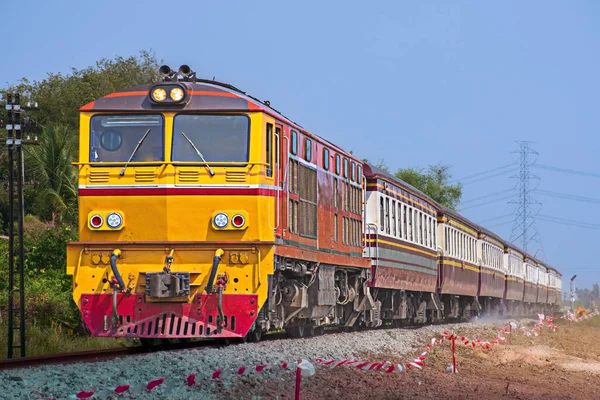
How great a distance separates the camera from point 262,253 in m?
12.5

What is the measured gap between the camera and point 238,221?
12.7 m

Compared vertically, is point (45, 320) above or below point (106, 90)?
below

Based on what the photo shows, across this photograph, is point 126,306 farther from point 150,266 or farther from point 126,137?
point 126,137

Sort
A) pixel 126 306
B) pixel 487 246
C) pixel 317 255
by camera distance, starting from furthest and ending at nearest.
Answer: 1. pixel 487 246
2. pixel 317 255
3. pixel 126 306

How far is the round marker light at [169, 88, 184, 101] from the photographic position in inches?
508

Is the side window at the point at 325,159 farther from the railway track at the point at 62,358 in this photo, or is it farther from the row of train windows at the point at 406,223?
the railway track at the point at 62,358

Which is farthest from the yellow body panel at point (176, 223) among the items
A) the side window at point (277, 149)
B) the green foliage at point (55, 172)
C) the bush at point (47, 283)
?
the green foliage at point (55, 172)

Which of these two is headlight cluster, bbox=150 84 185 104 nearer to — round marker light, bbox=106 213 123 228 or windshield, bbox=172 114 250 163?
windshield, bbox=172 114 250 163

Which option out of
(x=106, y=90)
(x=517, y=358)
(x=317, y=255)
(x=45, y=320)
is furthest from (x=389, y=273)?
(x=106, y=90)

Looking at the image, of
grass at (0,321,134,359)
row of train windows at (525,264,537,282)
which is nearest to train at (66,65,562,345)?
grass at (0,321,134,359)

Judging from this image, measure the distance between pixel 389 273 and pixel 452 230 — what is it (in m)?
10.4

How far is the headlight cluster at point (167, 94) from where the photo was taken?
12.9m

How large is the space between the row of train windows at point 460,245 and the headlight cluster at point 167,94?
17.4 metres

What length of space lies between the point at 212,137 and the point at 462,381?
462cm
